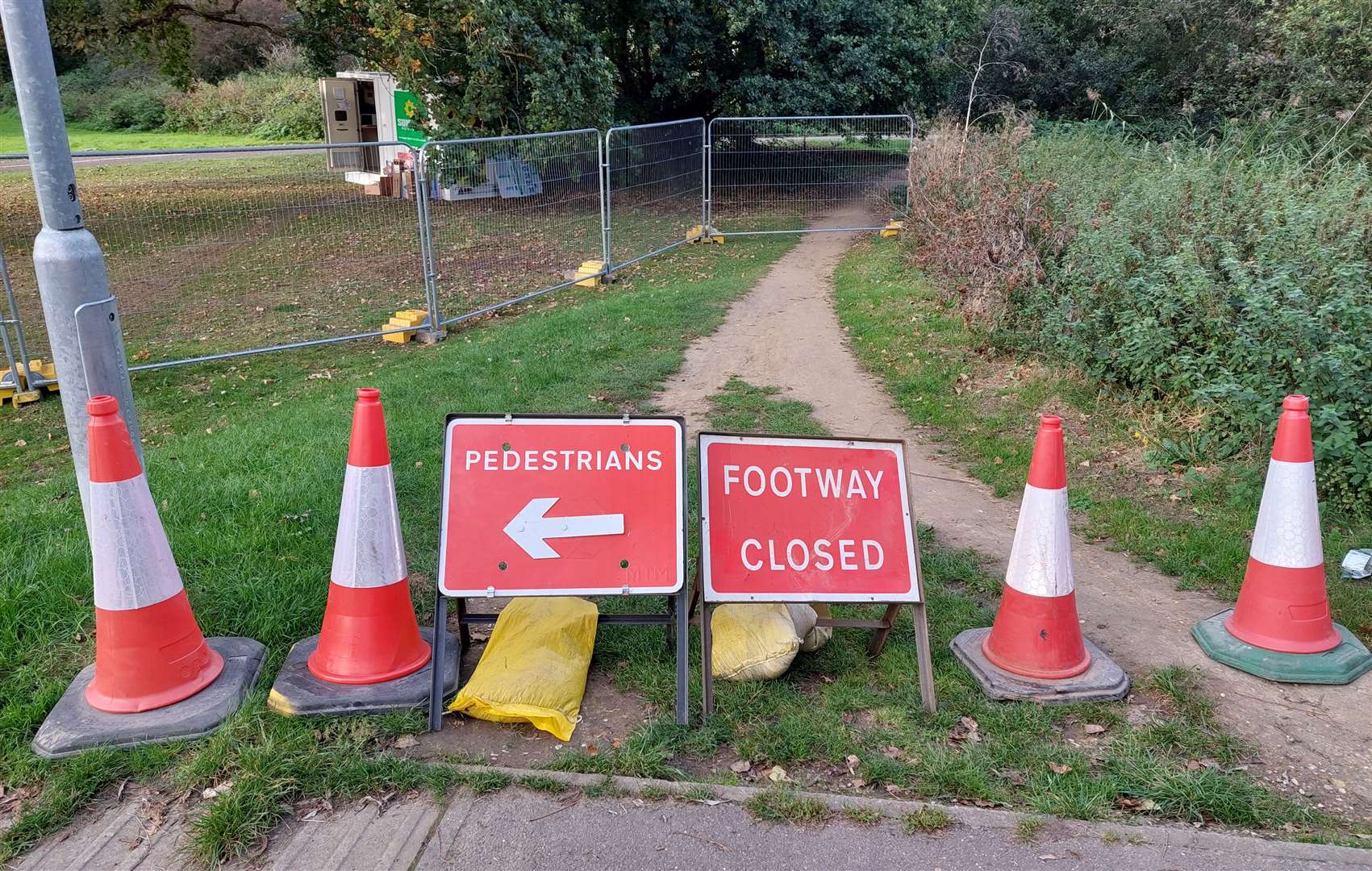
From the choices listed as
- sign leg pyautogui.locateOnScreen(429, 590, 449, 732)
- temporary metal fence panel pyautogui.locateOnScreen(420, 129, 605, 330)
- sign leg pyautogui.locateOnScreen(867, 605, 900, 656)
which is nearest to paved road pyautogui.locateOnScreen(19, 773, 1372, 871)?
sign leg pyautogui.locateOnScreen(429, 590, 449, 732)

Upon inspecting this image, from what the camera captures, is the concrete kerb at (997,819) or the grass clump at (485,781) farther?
the grass clump at (485,781)

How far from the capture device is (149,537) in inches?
131

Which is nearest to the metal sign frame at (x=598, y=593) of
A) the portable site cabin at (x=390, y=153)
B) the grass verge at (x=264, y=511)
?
the grass verge at (x=264, y=511)

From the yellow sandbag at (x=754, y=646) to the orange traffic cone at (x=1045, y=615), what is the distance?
729 millimetres

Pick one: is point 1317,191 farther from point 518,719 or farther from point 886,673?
point 518,719

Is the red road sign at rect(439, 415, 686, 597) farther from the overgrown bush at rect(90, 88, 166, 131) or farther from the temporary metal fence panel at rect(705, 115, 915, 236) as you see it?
the overgrown bush at rect(90, 88, 166, 131)

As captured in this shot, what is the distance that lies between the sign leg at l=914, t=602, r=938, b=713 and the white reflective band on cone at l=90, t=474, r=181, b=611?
266 centimetres

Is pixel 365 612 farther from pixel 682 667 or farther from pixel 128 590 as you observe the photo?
pixel 682 667

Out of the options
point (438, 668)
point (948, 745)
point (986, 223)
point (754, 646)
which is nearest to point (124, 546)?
point (438, 668)

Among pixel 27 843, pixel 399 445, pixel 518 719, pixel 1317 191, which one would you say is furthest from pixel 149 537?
pixel 1317 191

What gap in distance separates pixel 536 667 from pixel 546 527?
1.68 ft

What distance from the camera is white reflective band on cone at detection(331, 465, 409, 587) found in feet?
11.3

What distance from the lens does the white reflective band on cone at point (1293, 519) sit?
12.6 feet

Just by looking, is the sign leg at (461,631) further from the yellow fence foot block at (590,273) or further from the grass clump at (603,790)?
the yellow fence foot block at (590,273)
